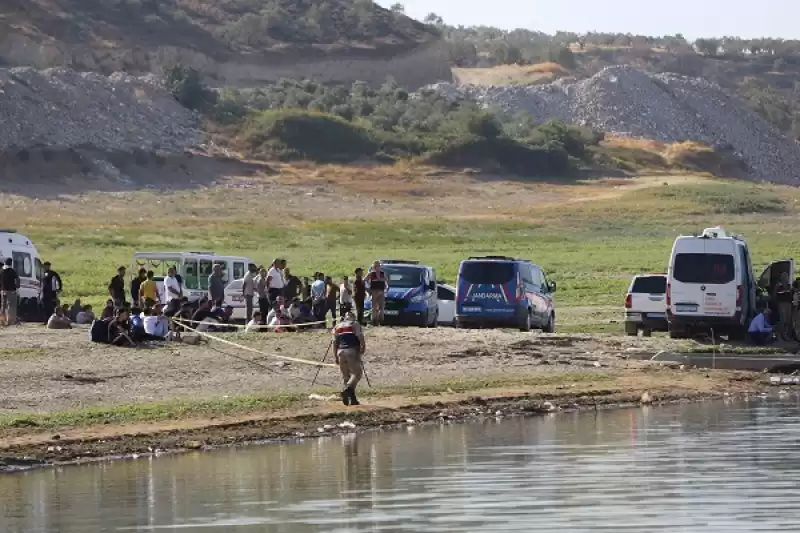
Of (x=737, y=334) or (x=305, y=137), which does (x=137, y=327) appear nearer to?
(x=737, y=334)

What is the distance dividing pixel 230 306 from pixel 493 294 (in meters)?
5.60

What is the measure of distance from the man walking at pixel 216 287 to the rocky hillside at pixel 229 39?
3584 inches

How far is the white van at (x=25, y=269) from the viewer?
A: 38344mm

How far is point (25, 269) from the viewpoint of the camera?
38.9 m

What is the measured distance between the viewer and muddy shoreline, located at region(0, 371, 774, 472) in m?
20.6

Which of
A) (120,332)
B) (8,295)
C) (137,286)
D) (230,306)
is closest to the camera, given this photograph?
(120,332)

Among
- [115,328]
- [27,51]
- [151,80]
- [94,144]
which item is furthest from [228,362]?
[27,51]

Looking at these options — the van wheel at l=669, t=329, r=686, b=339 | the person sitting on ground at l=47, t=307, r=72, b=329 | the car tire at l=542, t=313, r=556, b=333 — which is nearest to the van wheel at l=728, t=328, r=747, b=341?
the van wheel at l=669, t=329, r=686, b=339

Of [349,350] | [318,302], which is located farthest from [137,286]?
[349,350]

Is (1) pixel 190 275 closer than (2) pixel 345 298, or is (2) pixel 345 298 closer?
(2) pixel 345 298

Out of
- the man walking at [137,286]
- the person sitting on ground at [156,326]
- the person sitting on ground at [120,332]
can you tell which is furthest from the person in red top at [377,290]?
the person sitting on ground at [120,332]

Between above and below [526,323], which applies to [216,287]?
above

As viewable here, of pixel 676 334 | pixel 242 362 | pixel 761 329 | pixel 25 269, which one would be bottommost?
pixel 242 362

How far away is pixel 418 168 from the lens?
113125 mm
